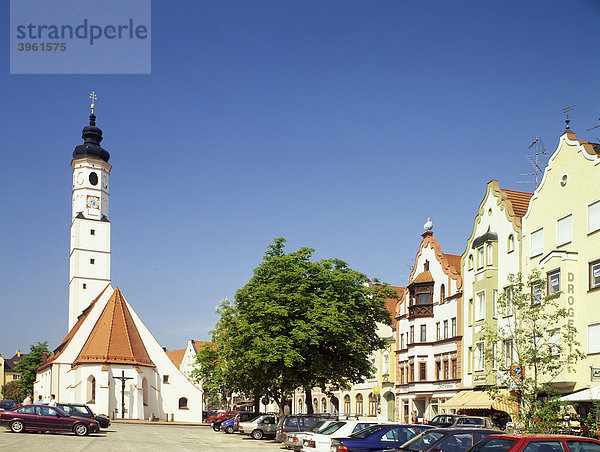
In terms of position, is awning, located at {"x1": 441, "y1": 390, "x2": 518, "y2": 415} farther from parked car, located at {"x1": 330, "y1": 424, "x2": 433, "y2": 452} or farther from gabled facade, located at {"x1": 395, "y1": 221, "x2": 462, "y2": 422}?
parked car, located at {"x1": 330, "y1": 424, "x2": 433, "y2": 452}

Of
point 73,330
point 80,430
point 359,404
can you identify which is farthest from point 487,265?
point 73,330

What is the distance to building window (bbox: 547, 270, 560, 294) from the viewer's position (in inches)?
1462

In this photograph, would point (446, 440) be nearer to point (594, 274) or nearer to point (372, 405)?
point (594, 274)

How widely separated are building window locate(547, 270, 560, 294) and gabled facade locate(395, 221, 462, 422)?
42.5 feet

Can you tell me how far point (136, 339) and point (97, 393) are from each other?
30.1 feet

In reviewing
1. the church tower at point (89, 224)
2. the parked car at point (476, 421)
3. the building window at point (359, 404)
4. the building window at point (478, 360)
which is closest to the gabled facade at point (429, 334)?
the building window at point (478, 360)

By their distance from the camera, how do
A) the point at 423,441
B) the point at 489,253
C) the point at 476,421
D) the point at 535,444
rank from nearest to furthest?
the point at 535,444, the point at 423,441, the point at 476,421, the point at 489,253

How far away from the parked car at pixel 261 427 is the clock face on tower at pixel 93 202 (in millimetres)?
65586

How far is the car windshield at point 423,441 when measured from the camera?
18.0 meters

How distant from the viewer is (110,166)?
342ft

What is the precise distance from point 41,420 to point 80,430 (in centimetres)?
205

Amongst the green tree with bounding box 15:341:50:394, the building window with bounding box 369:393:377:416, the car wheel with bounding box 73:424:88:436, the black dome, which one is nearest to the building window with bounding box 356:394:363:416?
the building window with bounding box 369:393:377:416

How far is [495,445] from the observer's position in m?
13.5

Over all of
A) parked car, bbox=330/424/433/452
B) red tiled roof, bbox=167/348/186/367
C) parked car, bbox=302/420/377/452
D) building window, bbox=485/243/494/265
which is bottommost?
red tiled roof, bbox=167/348/186/367
